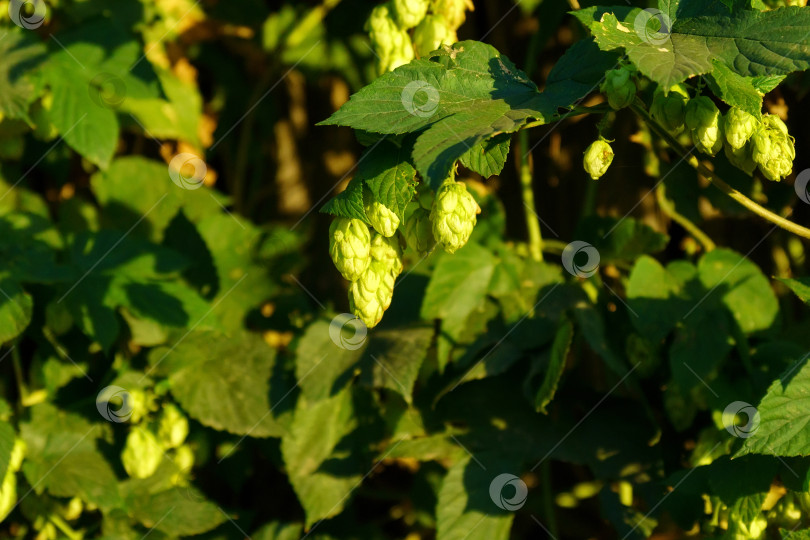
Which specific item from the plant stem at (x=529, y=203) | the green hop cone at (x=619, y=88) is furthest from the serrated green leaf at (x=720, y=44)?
the plant stem at (x=529, y=203)

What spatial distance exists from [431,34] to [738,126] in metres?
0.58

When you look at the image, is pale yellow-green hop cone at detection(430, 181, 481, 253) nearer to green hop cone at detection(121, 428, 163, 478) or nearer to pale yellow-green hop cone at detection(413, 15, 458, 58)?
pale yellow-green hop cone at detection(413, 15, 458, 58)

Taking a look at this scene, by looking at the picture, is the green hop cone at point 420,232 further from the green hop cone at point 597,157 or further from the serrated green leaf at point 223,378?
the serrated green leaf at point 223,378

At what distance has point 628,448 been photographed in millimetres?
1658

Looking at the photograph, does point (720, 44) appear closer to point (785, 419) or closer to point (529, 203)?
point (785, 419)

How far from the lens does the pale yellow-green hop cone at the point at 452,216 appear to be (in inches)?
41.5

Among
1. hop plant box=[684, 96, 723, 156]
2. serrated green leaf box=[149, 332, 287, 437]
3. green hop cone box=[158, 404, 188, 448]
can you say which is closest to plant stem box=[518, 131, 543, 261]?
serrated green leaf box=[149, 332, 287, 437]

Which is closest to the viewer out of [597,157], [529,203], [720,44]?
[720,44]

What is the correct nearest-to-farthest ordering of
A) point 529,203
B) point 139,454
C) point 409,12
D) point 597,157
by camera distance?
point 597,157 → point 409,12 → point 139,454 → point 529,203

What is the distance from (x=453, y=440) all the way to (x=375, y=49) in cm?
83

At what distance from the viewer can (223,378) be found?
179cm

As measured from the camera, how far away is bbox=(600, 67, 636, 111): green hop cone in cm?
102

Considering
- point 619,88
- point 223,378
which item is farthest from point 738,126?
point 223,378

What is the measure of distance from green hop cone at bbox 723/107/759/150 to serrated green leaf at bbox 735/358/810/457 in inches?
14.6
